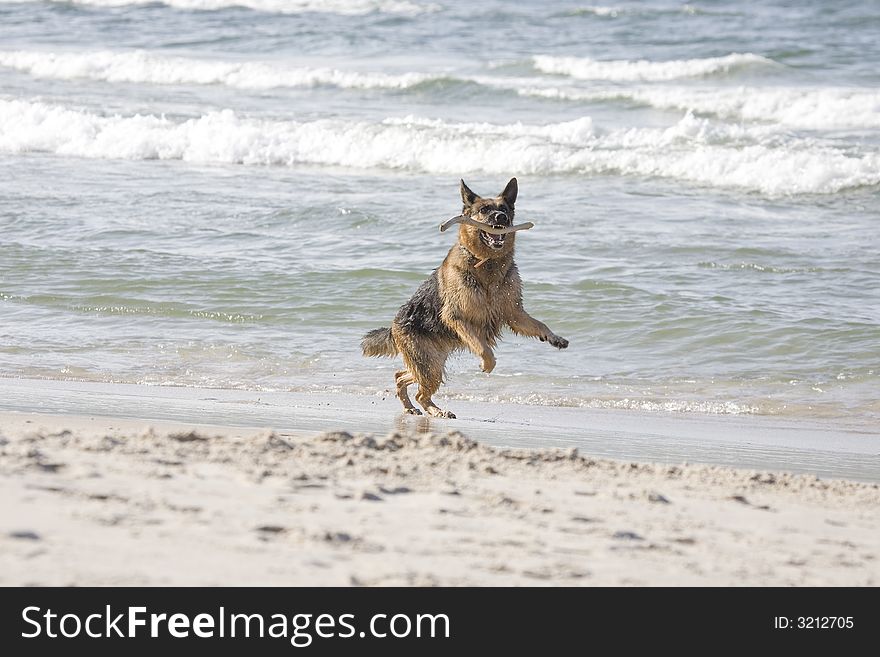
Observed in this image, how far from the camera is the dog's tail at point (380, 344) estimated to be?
802 centimetres

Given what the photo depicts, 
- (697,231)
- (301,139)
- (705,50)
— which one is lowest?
(697,231)

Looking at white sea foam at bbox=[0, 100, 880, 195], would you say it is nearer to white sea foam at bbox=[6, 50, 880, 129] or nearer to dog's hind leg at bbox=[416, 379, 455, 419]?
white sea foam at bbox=[6, 50, 880, 129]

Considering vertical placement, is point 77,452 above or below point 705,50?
below

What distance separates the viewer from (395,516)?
437 centimetres

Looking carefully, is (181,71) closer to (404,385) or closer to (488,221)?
(404,385)

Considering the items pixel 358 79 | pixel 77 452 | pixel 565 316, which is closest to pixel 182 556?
pixel 77 452

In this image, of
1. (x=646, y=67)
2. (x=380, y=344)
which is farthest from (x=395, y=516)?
(x=646, y=67)

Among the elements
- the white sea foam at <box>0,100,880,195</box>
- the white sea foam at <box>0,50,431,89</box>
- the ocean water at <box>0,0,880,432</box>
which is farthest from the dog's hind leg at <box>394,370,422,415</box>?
the white sea foam at <box>0,50,431,89</box>

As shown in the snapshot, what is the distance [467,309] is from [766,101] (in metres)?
14.9

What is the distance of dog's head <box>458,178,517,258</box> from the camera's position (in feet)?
24.2
